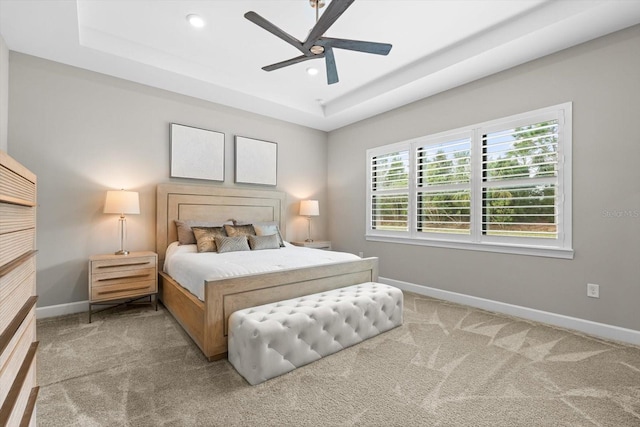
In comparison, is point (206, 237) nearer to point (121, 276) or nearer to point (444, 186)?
point (121, 276)

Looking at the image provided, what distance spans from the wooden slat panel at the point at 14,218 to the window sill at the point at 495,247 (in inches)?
156

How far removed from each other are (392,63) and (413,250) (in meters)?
2.50

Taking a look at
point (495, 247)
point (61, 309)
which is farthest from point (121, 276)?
point (495, 247)

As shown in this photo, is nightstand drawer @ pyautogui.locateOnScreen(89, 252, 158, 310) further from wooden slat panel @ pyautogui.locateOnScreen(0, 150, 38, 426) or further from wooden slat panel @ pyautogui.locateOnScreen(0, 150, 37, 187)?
wooden slat panel @ pyautogui.locateOnScreen(0, 150, 37, 187)

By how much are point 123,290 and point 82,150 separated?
1674mm

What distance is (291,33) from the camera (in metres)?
3.02

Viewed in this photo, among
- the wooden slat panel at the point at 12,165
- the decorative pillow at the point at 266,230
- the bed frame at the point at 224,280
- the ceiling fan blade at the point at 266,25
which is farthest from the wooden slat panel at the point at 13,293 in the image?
the decorative pillow at the point at 266,230

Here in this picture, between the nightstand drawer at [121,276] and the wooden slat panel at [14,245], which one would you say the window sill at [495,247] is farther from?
the wooden slat panel at [14,245]

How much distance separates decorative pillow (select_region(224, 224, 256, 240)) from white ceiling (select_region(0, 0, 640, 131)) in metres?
1.82

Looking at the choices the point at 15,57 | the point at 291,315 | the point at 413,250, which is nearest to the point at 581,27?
the point at 413,250

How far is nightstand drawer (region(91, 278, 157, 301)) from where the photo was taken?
306cm

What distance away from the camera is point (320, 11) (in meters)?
2.67

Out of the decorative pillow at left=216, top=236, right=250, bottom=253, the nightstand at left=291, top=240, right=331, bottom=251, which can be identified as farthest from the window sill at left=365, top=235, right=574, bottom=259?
the decorative pillow at left=216, top=236, right=250, bottom=253

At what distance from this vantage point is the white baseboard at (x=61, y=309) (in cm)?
314
